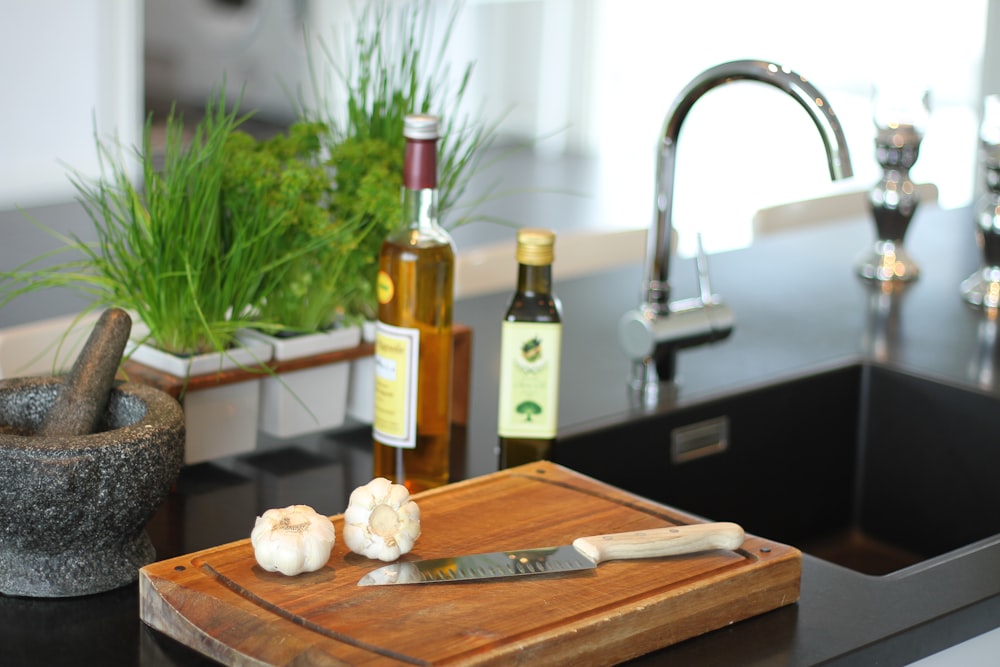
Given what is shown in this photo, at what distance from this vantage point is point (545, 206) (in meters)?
5.70

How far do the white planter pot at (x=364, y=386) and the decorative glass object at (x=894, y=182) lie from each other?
976 mm

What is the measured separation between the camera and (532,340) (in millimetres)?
1163

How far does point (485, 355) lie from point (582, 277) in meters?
0.45

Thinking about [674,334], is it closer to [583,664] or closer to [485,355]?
[485,355]

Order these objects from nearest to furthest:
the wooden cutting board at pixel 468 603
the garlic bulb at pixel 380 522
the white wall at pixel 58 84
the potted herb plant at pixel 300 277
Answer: the wooden cutting board at pixel 468 603 → the garlic bulb at pixel 380 522 → the potted herb plant at pixel 300 277 → the white wall at pixel 58 84

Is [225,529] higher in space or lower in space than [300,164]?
lower

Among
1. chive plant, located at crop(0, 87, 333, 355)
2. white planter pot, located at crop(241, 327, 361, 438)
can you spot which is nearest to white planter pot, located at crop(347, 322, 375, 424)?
white planter pot, located at crop(241, 327, 361, 438)

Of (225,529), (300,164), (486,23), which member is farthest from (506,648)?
(486,23)

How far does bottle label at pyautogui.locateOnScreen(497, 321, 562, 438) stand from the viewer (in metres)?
1.16

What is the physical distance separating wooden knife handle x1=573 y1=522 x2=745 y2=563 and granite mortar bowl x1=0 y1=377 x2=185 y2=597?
30cm

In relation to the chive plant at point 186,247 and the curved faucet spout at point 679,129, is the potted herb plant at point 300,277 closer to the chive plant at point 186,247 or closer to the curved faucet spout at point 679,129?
the chive plant at point 186,247

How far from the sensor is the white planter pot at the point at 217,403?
117 cm

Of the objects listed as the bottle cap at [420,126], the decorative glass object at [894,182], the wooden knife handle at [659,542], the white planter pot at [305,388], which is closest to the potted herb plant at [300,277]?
the white planter pot at [305,388]

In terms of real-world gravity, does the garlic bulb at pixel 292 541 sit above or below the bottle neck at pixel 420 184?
below
